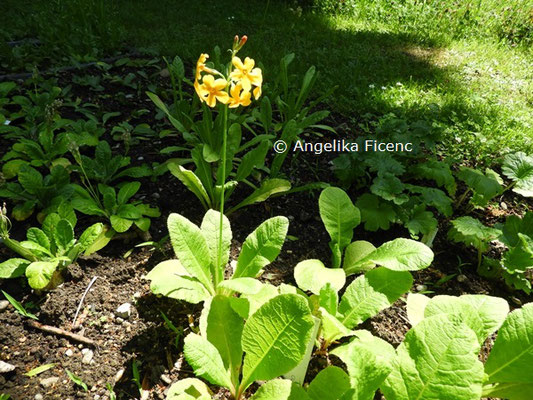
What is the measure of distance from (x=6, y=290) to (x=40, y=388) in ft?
1.69

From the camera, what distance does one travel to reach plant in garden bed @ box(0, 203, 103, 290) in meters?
1.64

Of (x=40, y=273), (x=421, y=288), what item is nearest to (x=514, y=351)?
(x=421, y=288)

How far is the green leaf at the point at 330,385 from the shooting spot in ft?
4.06

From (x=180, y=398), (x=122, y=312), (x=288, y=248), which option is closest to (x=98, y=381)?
(x=122, y=312)

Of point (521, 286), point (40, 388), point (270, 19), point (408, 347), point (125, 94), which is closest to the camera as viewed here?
point (408, 347)

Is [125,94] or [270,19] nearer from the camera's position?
[125,94]

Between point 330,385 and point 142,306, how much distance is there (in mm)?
874

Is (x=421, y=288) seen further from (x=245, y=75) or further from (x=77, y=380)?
(x=77, y=380)

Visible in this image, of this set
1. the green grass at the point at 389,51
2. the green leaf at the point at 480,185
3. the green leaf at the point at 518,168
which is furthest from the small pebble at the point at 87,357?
the green grass at the point at 389,51

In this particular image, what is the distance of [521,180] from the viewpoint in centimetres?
220

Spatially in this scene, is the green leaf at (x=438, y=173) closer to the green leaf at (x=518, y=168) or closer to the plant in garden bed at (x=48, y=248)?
the green leaf at (x=518, y=168)

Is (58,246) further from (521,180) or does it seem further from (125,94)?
(521,180)

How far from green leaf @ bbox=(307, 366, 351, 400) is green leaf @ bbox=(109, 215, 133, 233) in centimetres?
112

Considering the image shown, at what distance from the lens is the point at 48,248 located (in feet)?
5.75
